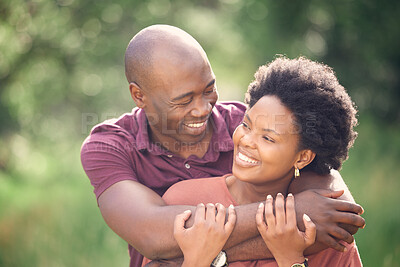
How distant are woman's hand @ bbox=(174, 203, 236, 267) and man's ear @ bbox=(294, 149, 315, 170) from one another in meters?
0.48

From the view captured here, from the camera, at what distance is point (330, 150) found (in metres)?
2.54

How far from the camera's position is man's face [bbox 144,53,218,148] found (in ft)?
9.60

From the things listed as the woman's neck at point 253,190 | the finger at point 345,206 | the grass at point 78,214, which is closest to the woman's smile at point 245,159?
the woman's neck at point 253,190

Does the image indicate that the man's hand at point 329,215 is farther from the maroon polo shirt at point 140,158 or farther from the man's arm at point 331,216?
the maroon polo shirt at point 140,158

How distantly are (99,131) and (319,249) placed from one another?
153cm

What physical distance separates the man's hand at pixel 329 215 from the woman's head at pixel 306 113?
0.73ft

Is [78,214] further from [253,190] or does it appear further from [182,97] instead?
[253,190]

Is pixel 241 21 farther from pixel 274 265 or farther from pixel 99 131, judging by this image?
pixel 274 265

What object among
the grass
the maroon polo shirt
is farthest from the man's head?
the grass

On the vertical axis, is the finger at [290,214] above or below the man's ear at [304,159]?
below

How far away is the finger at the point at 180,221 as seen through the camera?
238 centimetres

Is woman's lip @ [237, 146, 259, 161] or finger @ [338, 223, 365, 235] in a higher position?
woman's lip @ [237, 146, 259, 161]

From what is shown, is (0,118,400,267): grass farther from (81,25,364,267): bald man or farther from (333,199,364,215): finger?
(333,199,364,215): finger

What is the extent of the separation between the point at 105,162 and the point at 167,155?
44 cm
